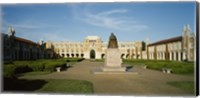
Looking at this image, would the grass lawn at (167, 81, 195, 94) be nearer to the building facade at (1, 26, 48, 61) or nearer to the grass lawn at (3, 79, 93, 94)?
the grass lawn at (3, 79, 93, 94)

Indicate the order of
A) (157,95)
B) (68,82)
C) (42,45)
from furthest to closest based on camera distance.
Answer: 1. (42,45)
2. (68,82)
3. (157,95)

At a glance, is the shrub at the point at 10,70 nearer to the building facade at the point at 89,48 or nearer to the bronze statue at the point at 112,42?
the bronze statue at the point at 112,42

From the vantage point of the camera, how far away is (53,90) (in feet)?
39.6

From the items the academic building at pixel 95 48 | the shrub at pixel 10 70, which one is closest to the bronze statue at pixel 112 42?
the academic building at pixel 95 48

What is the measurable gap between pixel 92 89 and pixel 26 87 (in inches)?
126

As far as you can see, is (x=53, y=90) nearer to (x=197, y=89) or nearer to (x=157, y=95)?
(x=157, y=95)

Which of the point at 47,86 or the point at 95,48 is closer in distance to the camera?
the point at 47,86

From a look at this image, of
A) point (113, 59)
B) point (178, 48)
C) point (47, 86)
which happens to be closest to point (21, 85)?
point (47, 86)

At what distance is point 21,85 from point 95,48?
54.8m

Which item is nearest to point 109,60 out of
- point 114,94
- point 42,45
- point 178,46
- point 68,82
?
point 68,82

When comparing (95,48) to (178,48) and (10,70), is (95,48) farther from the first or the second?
(10,70)

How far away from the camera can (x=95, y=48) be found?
67.8 metres

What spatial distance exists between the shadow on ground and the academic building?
272cm

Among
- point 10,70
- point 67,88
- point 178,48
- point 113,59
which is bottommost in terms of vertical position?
point 67,88
